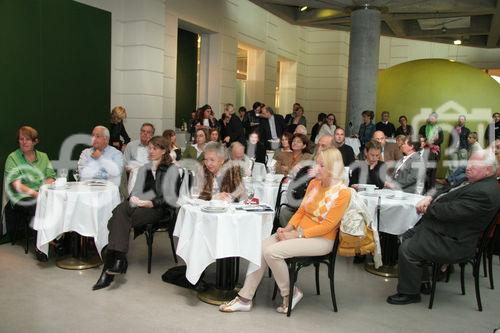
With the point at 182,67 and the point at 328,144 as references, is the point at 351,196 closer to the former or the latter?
the point at 328,144

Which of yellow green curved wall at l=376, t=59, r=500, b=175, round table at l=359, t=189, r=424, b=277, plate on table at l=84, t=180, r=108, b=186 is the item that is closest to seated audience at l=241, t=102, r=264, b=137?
plate on table at l=84, t=180, r=108, b=186

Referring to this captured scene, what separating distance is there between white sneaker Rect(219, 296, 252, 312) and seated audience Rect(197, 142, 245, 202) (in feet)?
2.81

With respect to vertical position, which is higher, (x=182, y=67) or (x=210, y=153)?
(x=182, y=67)

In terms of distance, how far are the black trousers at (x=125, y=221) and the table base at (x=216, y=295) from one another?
820 mm

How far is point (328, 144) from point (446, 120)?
8.79 meters

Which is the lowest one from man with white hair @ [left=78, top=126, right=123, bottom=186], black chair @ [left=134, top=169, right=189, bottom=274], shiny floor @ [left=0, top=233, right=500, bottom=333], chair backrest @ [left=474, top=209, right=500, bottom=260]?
shiny floor @ [left=0, top=233, right=500, bottom=333]

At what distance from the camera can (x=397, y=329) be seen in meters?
3.42

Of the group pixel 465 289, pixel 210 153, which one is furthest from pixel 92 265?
pixel 465 289

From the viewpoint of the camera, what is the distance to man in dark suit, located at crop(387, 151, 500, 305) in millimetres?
3623

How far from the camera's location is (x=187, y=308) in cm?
367

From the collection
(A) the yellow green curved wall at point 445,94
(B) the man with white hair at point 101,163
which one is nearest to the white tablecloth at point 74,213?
(B) the man with white hair at point 101,163

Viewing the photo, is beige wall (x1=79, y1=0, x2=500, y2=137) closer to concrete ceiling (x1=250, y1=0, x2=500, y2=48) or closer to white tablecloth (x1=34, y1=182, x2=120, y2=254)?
concrete ceiling (x1=250, y1=0, x2=500, y2=48)

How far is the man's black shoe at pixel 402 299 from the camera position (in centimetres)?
392

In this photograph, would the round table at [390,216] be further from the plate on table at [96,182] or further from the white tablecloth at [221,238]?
the plate on table at [96,182]
